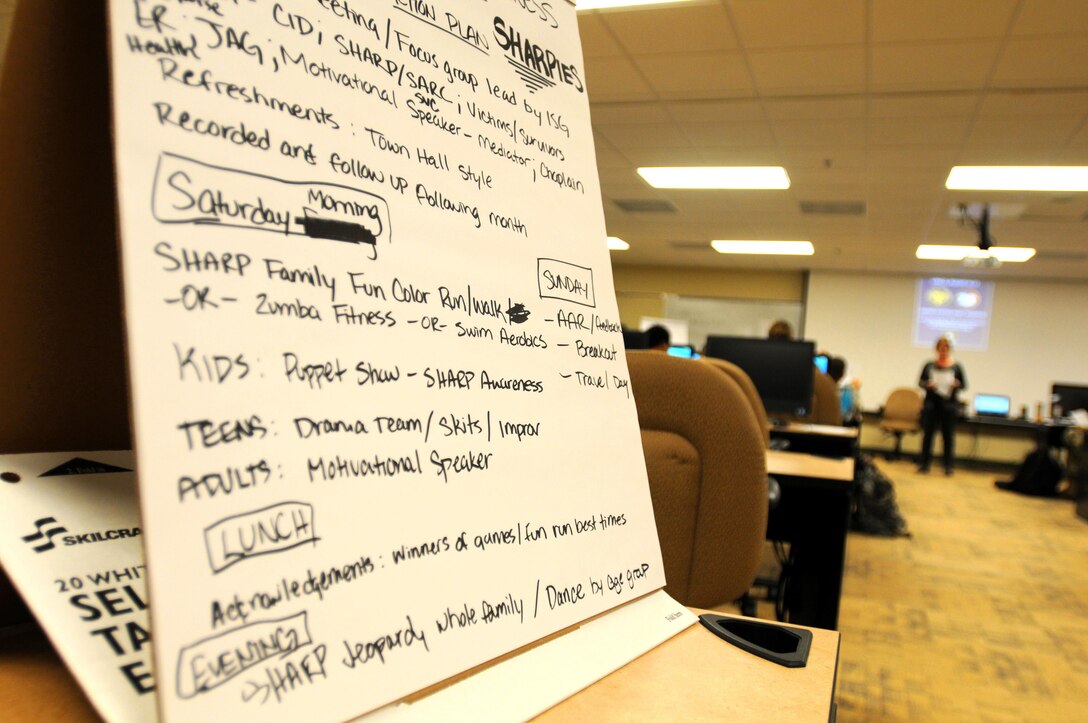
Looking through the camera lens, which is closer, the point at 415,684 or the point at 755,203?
the point at 415,684

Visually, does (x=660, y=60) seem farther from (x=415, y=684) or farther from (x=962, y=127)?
(x=415, y=684)

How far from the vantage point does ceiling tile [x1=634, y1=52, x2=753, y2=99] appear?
3408 millimetres

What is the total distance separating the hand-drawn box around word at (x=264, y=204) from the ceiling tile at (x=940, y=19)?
118 inches

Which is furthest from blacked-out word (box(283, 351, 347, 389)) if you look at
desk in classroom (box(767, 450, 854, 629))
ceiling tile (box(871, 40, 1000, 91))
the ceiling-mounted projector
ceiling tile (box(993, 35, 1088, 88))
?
the ceiling-mounted projector

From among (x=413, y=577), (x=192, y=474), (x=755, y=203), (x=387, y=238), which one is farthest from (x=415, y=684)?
(x=755, y=203)

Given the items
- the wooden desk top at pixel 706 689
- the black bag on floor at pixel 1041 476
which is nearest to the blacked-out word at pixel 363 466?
the wooden desk top at pixel 706 689

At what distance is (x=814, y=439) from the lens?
3660 millimetres

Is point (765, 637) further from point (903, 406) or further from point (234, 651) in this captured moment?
point (903, 406)

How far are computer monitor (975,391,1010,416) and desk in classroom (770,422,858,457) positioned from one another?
675 centimetres

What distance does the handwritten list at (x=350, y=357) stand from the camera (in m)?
0.39

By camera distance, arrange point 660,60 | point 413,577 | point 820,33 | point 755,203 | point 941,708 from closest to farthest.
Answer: point 413,577, point 941,708, point 820,33, point 660,60, point 755,203

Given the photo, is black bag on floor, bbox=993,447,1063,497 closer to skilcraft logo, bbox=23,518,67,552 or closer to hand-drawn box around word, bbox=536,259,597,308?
hand-drawn box around word, bbox=536,259,597,308

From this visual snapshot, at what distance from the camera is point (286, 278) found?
17.8 inches

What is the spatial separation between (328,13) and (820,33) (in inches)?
124
